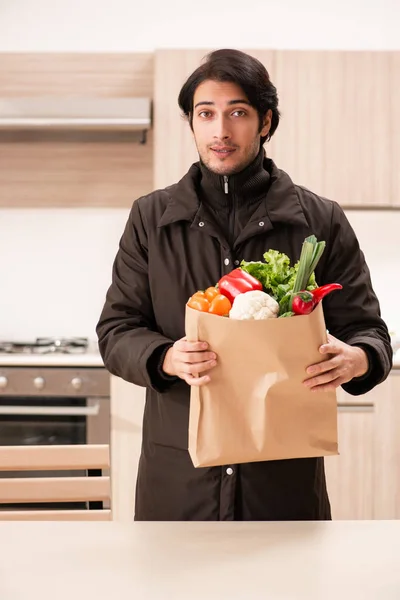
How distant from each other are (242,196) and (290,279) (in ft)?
1.21

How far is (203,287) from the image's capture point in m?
1.59

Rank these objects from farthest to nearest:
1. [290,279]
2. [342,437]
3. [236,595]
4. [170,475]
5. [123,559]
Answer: [342,437]
[170,475]
[290,279]
[123,559]
[236,595]

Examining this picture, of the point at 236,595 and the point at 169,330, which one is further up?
the point at 169,330

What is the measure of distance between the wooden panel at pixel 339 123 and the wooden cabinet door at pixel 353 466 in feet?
2.97

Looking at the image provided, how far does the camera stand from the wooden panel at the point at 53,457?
1.59 metres

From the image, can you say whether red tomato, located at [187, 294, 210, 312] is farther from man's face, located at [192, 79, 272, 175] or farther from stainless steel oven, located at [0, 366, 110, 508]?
stainless steel oven, located at [0, 366, 110, 508]

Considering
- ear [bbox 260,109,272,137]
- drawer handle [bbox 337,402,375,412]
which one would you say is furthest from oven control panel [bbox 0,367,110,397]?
ear [bbox 260,109,272,137]

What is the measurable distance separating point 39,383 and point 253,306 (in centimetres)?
200

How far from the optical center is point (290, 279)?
1302mm

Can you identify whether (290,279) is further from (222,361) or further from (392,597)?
(392,597)

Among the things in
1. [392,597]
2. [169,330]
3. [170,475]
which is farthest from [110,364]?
[392,597]

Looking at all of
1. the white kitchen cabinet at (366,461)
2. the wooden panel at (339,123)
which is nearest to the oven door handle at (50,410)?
the white kitchen cabinet at (366,461)

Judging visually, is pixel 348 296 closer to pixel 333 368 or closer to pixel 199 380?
pixel 333 368

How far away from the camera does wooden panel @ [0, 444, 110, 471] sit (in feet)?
5.21
